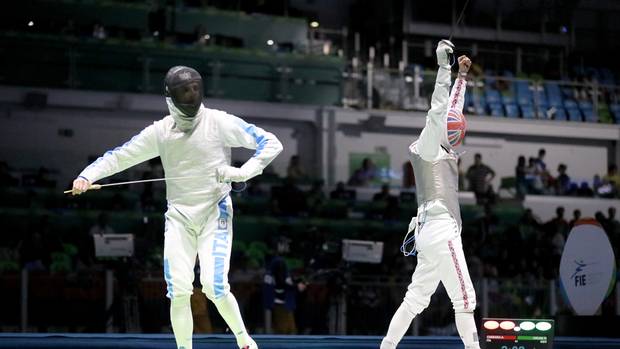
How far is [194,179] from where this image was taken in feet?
20.2

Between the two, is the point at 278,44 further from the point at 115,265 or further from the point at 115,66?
the point at 115,265

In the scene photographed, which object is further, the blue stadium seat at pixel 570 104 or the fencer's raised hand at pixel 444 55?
the blue stadium seat at pixel 570 104

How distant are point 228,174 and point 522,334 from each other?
2.20 meters

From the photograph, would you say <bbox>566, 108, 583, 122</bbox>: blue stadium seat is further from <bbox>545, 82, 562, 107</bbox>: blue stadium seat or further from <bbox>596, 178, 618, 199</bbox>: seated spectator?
<bbox>596, 178, 618, 199</bbox>: seated spectator

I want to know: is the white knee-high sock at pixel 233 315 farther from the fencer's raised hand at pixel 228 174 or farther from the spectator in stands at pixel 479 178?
the spectator in stands at pixel 479 178

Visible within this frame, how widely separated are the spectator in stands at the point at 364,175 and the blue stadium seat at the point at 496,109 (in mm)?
3461

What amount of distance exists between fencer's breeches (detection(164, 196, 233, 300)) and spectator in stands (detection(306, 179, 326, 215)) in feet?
28.3

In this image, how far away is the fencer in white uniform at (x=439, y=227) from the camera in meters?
6.32

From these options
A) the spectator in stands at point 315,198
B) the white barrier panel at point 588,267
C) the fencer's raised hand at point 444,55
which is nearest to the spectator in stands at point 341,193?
the spectator in stands at point 315,198

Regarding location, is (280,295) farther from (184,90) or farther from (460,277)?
(184,90)

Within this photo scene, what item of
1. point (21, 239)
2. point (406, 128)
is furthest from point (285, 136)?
point (21, 239)

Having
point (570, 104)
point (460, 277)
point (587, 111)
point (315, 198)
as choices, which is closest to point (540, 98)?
point (570, 104)

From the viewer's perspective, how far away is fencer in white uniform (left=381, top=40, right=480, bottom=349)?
6320mm

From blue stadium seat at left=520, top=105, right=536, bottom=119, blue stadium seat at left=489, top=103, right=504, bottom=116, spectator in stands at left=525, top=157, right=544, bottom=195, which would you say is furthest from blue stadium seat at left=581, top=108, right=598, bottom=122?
spectator in stands at left=525, top=157, right=544, bottom=195
